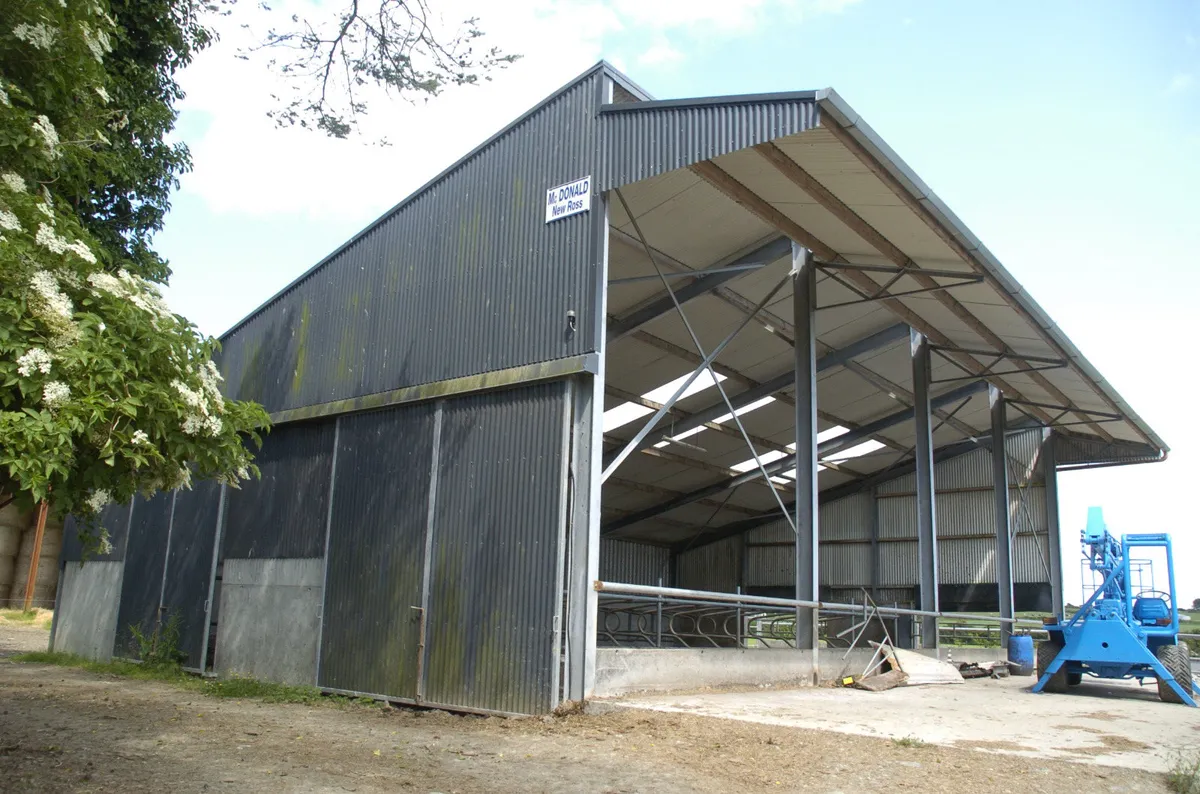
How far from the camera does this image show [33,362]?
571 cm

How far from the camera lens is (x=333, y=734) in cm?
933

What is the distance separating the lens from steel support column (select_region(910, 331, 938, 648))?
19.9m

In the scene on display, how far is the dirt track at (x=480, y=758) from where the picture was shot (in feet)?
21.9

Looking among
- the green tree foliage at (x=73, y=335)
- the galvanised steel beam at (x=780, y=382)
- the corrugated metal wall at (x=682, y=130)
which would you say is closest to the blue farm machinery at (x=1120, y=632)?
the galvanised steel beam at (x=780, y=382)

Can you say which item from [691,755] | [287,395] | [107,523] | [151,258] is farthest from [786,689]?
[107,523]

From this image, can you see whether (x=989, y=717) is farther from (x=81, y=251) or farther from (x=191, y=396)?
(x=81, y=251)

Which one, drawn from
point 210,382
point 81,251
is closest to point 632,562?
point 210,382

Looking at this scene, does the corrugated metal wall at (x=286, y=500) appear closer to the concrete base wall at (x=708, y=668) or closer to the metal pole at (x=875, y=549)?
the concrete base wall at (x=708, y=668)

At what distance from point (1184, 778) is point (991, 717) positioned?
4.19 metres

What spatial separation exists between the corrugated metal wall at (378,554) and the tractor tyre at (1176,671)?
33.9 feet

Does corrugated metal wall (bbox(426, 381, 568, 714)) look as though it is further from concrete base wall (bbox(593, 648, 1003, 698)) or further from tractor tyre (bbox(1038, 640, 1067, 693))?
tractor tyre (bbox(1038, 640, 1067, 693))

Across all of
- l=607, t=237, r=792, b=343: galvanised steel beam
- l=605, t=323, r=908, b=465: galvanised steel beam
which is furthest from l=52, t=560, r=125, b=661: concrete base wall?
l=605, t=323, r=908, b=465: galvanised steel beam

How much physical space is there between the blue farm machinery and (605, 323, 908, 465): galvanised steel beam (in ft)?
19.6

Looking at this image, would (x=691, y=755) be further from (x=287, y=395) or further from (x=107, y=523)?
(x=107, y=523)
